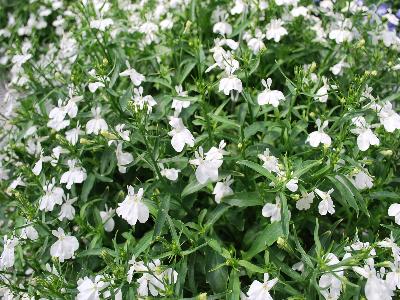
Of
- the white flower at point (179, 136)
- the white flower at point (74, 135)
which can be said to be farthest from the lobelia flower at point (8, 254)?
the white flower at point (179, 136)

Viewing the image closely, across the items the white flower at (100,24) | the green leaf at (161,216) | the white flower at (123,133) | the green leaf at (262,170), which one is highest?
the white flower at (100,24)

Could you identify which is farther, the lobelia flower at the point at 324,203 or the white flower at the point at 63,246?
the white flower at the point at 63,246

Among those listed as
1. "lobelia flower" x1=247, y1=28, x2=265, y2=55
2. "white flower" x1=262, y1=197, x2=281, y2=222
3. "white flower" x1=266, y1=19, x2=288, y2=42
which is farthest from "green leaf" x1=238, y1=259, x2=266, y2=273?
"white flower" x1=266, y1=19, x2=288, y2=42

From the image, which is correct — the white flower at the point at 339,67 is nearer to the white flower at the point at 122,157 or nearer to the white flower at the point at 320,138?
the white flower at the point at 320,138

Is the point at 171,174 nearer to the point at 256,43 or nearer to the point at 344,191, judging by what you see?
the point at 344,191

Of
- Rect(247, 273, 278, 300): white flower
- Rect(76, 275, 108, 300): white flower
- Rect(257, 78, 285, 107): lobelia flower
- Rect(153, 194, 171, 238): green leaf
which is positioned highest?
Rect(257, 78, 285, 107): lobelia flower

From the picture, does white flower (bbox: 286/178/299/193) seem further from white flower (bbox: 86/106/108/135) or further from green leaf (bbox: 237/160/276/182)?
white flower (bbox: 86/106/108/135)

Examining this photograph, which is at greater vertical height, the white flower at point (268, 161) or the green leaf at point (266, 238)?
the white flower at point (268, 161)

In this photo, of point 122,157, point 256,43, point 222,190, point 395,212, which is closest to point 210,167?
point 222,190
